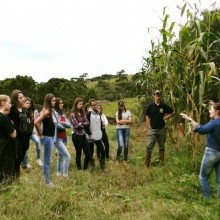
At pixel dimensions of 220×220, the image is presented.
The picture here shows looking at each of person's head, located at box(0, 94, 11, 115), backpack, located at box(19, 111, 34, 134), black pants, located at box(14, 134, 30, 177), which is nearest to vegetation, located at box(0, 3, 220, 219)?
black pants, located at box(14, 134, 30, 177)

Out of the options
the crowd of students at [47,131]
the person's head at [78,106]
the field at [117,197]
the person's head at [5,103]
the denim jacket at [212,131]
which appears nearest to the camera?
the field at [117,197]

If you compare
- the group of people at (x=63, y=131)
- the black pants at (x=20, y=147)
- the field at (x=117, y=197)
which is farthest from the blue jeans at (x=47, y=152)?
the black pants at (x=20, y=147)

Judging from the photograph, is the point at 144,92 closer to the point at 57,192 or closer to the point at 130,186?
the point at 130,186

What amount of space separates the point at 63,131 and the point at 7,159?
2037mm

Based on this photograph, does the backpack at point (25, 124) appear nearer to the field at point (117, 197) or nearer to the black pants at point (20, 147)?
the black pants at point (20, 147)

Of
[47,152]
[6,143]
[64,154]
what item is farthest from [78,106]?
[6,143]

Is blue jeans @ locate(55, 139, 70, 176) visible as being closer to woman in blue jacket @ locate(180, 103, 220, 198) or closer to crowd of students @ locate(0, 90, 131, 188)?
crowd of students @ locate(0, 90, 131, 188)

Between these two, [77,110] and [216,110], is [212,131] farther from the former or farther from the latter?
[77,110]

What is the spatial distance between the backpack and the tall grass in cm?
80

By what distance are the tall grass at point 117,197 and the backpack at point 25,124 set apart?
2.63 ft

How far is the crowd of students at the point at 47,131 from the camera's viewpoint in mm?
6059

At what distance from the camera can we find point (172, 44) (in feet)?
26.0

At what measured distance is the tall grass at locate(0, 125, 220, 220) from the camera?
493cm

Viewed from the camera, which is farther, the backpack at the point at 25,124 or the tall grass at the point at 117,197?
the backpack at the point at 25,124
